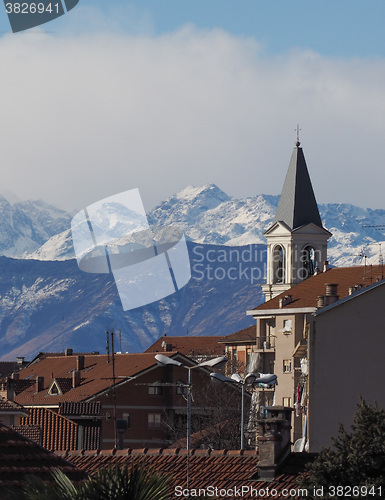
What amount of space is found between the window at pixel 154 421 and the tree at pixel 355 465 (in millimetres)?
57013

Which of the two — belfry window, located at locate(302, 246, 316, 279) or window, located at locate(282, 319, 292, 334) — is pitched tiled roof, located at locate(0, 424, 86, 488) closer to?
window, located at locate(282, 319, 292, 334)

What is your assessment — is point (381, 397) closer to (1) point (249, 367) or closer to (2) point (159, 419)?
(2) point (159, 419)

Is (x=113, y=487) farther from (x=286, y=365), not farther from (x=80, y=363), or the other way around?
(x=80, y=363)

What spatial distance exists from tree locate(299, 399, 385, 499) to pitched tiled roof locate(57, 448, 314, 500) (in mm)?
2978

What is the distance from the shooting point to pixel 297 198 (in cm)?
12406

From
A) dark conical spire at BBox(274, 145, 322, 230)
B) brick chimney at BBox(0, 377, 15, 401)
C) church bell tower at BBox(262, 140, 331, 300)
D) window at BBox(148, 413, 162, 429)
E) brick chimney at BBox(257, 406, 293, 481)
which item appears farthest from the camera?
dark conical spire at BBox(274, 145, 322, 230)

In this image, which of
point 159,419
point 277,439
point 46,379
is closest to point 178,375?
point 159,419

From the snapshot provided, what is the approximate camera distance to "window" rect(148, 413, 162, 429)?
3169 inches

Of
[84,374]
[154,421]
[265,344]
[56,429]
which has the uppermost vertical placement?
[265,344]

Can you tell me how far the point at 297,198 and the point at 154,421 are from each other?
152 feet

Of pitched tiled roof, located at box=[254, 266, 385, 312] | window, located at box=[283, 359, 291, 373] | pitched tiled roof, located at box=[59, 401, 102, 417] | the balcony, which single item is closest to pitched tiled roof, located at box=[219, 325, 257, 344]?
the balcony

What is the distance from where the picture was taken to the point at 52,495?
54.9 feet

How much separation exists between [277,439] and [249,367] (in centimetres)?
6204

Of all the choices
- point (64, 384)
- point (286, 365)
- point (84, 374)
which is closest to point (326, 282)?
point (286, 365)
